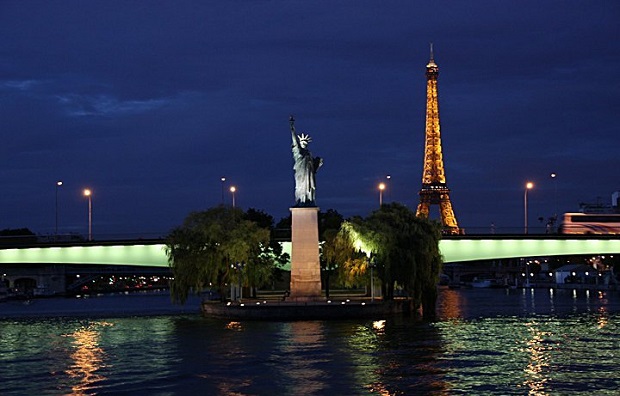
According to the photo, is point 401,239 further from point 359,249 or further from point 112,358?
point 112,358

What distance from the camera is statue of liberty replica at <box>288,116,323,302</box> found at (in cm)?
8100

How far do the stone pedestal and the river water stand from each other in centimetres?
641

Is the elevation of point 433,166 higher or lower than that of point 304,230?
higher

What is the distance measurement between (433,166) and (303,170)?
93.6 metres

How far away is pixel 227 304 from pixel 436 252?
54.8 ft

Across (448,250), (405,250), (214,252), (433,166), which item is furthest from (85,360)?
(433,166)

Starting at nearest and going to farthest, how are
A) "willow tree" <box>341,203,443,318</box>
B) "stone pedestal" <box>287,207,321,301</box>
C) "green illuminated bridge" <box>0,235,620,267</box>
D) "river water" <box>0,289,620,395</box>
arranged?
"river water" <box>0,289,620,395</box>
"stone pedestal" <box>287,207,321,301</box>
"willow tree" <box>341,203,443,318</box>
"green illuminated bridge" <box>0,235,620,267</box>

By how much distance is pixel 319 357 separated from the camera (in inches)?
2032

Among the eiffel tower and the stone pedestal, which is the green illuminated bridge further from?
the eiffel tower

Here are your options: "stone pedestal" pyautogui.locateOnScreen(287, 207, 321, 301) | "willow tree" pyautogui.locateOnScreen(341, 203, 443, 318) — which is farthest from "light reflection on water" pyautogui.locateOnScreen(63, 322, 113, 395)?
"willow tree" pyautogui.locateOnScreen(341, 203, 443, 318)

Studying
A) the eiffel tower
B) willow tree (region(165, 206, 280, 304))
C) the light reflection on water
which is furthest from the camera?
the eiffel tower

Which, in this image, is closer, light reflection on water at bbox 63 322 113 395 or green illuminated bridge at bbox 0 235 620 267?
light reflection on water at bbox 63 322 113 395

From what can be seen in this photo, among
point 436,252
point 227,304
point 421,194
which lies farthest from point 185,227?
point 421,194

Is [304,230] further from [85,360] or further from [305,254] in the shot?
[85,360]
